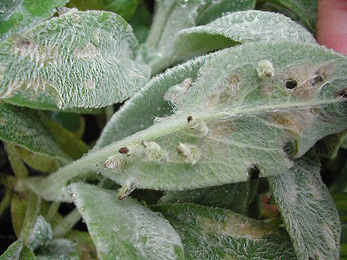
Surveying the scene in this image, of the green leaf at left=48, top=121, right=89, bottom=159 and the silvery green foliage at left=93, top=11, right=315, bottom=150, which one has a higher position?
the silvery green foliage at left=93, top=11, right=315, bottom=150

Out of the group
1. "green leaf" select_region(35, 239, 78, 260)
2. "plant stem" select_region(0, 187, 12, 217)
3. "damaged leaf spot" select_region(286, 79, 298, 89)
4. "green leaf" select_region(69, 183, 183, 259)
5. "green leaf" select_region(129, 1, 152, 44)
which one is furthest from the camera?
"green leaf" select_region(129, 1, 152, 44)

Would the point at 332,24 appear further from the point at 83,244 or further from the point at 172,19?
the point at 83,244

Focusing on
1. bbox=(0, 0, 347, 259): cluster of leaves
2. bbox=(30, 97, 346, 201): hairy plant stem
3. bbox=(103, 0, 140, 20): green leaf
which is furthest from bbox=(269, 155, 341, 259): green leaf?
bbox=(103, 0, 140, 20): green leaf

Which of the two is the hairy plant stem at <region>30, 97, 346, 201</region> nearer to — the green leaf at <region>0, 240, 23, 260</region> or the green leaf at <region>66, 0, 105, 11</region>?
the green leaf at <region>0, 240, 23, 260</region>

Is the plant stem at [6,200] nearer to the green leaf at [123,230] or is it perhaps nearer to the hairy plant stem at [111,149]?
the hairy plant stem at [111,149]

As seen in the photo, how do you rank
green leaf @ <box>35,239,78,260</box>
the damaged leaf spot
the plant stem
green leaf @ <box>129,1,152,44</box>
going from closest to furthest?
Result: 1. the damaged leaf spot
2. green leaf @ <box>35,239,78,260</box>
3. the plant stem
4. green leaf @ <box>129,1,152,44</box>

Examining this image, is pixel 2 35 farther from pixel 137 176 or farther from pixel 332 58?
pixel 332 58

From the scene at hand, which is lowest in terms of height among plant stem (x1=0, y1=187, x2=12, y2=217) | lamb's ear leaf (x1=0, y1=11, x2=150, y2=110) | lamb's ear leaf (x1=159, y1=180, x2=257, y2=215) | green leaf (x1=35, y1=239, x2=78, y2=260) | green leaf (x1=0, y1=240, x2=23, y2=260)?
green leaf (x1=35, y1=239, x2=78, y2=260)
